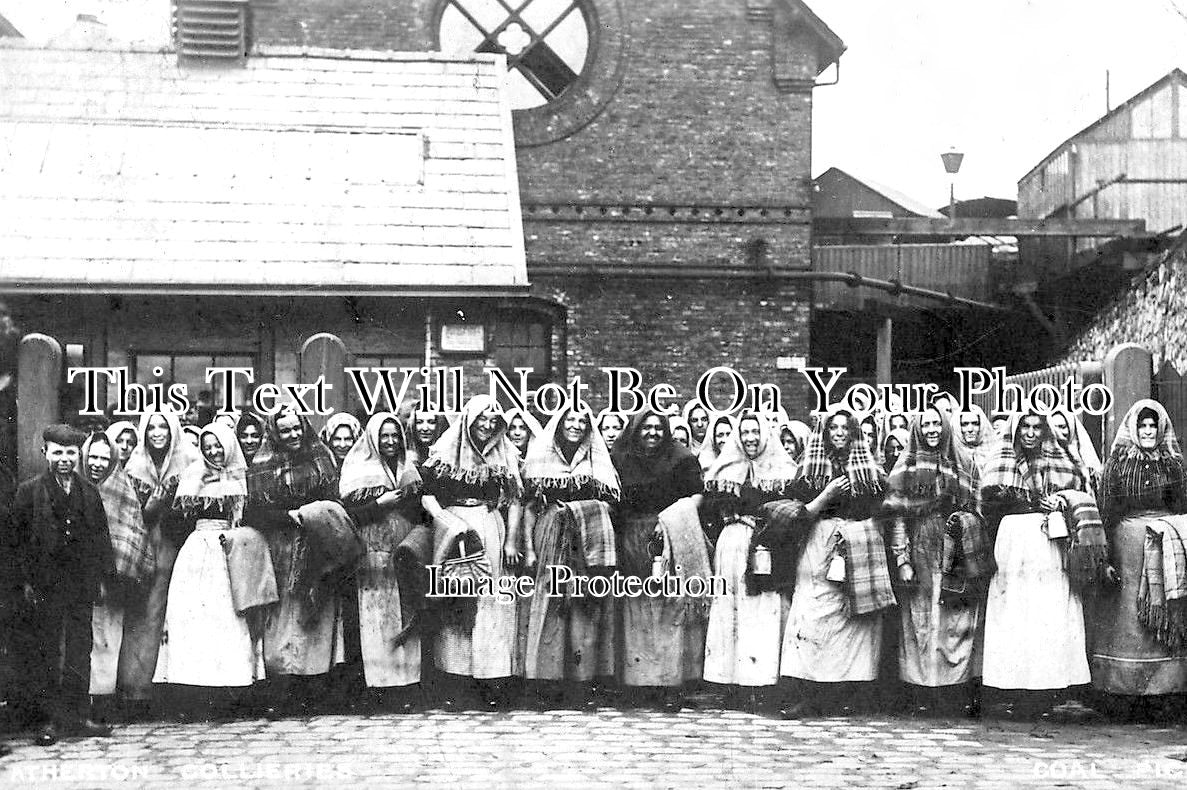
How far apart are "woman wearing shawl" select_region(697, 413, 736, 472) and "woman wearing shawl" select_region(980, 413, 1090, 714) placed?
1.55 meters

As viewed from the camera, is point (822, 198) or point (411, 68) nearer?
point (411, 68)

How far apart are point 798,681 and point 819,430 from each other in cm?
151

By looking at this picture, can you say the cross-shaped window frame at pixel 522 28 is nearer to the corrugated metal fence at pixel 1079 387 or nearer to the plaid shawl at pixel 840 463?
Result: the plaid shawl at pixel 840 463

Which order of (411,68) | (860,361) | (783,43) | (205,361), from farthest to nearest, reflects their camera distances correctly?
(783,43) < (860,361) < (411,68) < (205,361)

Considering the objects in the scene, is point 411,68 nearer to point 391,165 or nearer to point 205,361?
point 391,165

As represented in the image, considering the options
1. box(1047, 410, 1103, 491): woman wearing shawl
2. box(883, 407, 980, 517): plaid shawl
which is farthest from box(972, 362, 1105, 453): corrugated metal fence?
box(883, 407, 980, 517): plaid shawl

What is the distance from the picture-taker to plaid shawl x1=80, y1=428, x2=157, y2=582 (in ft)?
24.6

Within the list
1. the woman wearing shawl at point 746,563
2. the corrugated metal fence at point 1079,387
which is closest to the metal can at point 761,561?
the woman wearing shawl at point 746,563

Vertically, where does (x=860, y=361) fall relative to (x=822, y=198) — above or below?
below

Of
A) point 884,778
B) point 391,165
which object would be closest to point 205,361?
point 391,165

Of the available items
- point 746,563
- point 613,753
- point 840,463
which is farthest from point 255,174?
point 613,753

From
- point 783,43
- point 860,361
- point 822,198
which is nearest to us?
point 860,361

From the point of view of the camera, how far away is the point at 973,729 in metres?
7.55

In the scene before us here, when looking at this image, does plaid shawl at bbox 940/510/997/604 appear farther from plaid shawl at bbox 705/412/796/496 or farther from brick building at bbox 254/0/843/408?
brick building at bbox 254/0/843/408
